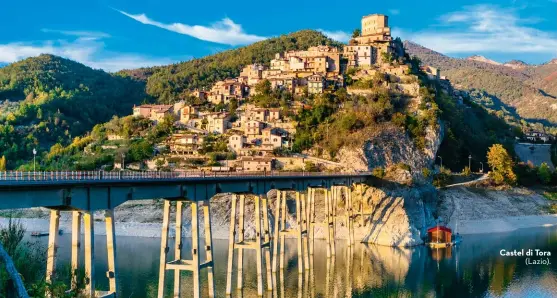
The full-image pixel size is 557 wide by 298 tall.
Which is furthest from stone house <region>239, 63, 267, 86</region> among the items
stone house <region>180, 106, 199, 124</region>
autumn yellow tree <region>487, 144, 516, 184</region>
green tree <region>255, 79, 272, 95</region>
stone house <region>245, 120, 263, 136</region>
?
autumn yellow tree <region>487, 144, 516, 184</region>

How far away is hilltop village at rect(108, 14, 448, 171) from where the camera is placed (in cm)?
8944

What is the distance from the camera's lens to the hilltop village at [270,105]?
89.4 metres

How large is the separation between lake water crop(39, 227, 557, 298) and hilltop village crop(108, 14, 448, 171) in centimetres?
1961

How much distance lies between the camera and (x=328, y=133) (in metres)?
90.4

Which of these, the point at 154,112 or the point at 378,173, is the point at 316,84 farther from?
the point at 154,112

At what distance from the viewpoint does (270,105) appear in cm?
10406

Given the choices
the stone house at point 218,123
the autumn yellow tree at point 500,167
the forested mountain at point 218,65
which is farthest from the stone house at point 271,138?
the forested mountain at point 218,65

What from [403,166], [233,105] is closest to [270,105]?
[233,105]

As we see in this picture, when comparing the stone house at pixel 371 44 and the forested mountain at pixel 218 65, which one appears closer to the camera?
the stone house at pixel 371 44

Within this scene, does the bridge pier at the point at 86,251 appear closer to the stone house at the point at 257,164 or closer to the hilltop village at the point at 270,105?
the hilltop village at the point at 270,105

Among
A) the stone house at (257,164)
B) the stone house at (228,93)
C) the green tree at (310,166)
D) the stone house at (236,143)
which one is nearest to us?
the green tree at (310,166)

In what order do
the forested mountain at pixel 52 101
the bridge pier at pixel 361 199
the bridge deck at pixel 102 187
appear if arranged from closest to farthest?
the bridge deck at pixel 102 187
the bridge pier at pixel 361 199
the forested mountain at pixel 52 101

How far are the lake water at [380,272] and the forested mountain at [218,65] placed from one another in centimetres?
8600

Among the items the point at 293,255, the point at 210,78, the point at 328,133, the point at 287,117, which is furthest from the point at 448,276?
the point at 210,78
